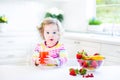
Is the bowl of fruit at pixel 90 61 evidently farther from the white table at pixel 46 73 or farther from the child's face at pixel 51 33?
the child's face at pixel 51 33

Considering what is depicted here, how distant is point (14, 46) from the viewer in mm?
3592

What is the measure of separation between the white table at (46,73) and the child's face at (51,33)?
0.24 meters

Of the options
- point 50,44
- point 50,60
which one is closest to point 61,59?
point 50,60

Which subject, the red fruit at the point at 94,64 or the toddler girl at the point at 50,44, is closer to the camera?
the red fruit at the point at 94,64

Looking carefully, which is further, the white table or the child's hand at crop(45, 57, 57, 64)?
the child's hand at crop(45, 57, 57, 64)

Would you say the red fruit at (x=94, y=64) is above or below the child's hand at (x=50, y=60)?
below

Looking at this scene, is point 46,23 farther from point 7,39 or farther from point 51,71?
point 7,39

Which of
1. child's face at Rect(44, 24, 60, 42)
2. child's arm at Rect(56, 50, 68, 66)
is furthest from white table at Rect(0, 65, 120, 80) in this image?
child's face at Rect(44, 24, 60, 42)

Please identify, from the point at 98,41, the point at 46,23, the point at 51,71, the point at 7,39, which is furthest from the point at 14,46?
the point at 51,71

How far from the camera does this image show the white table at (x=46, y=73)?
1330 millimetres

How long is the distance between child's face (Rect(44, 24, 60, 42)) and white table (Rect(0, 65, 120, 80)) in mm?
242

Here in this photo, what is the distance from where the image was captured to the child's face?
5.72 feet

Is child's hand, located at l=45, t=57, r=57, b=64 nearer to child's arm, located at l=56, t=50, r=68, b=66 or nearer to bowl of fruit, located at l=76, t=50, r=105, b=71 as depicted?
child's arm, located at l=56, t=50, r=68, b=66

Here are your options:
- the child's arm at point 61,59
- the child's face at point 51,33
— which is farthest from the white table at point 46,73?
the child's face at point 51,33
